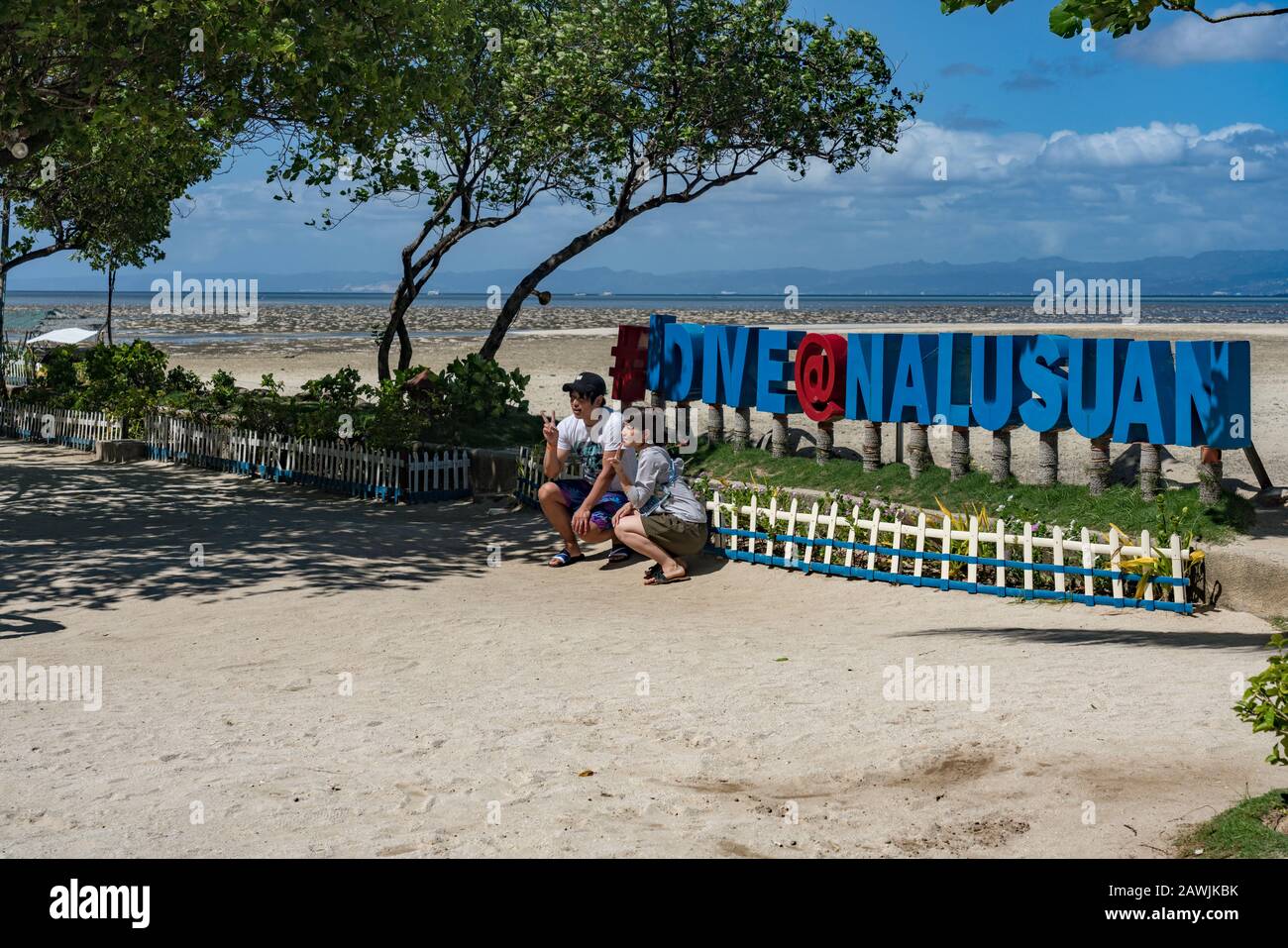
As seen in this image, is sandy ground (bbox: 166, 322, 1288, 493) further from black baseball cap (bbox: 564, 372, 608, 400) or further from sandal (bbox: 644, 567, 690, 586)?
black baseball cap (bbox: 564, 372, 608, 400)

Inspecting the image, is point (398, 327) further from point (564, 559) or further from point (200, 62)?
point (564, 559)

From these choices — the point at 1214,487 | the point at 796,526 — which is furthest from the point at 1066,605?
the point at 796,526

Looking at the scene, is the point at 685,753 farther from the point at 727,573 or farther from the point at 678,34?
the point at 678,34

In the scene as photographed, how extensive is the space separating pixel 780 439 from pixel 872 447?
155 cm

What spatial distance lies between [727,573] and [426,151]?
1293cm

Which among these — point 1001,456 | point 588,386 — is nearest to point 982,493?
point 1001,456

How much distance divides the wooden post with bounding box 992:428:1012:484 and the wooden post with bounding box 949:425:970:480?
304mm

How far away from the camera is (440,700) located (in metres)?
8.57

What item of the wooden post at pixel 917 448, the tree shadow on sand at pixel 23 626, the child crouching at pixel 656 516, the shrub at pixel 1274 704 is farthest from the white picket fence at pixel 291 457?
the shrub at pixel 1274 704

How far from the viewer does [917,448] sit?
14477mm

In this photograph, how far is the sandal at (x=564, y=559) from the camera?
13.5 meters

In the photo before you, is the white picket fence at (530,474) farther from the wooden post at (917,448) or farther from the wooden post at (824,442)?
the wooden post at (917,448)

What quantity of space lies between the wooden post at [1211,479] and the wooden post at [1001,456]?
2.11 m

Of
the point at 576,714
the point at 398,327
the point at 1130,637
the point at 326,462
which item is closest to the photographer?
the point at 576,714
